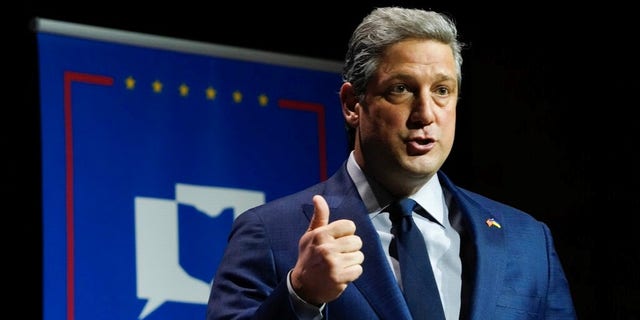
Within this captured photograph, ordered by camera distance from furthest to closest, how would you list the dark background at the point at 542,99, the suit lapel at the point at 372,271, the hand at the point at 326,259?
the dark background at the point at 542,99, the suit lapel at the point at 372,271, the hand at the point at 326,259

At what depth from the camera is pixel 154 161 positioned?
12.3ft

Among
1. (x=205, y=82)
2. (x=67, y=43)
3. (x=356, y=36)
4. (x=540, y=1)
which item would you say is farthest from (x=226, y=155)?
(x=356, y=36)

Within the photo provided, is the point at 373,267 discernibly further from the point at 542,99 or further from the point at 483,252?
the point at 542,99

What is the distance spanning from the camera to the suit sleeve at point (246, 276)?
228 centimetres

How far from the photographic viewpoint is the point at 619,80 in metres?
3.94

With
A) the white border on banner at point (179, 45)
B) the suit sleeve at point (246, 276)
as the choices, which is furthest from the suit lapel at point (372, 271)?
the white border on banner at point (179, 45)

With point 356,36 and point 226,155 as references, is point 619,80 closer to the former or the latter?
point 226,155

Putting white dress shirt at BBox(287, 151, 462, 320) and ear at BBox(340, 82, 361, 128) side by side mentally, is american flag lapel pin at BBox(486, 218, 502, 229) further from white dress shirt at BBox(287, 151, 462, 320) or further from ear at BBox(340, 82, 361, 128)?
ear at BBox(340, 82, 361, 128)

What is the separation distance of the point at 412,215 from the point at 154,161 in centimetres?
147

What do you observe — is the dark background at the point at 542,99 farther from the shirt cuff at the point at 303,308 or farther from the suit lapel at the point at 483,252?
the shirt cuff at the point at 303,308

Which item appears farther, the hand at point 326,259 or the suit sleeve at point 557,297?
the suit sleeve at point 557,297

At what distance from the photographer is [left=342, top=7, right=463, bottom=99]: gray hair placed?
8.02 ft

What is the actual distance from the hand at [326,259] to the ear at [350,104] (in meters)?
0.44

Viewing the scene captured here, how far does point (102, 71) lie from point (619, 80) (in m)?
1.58
